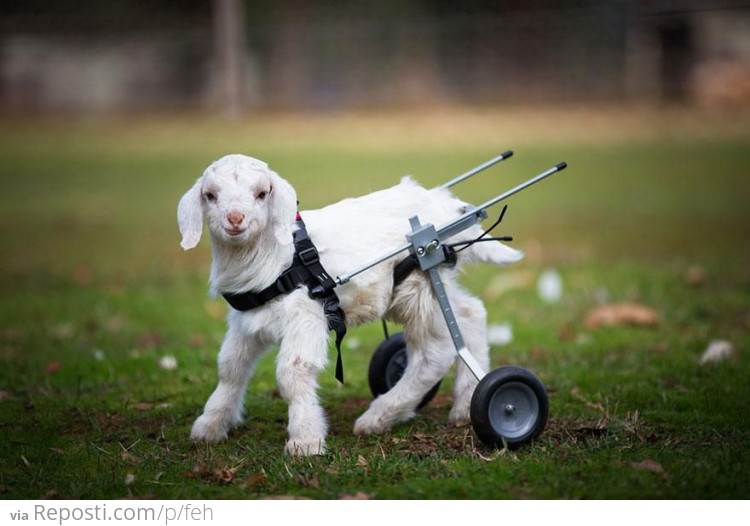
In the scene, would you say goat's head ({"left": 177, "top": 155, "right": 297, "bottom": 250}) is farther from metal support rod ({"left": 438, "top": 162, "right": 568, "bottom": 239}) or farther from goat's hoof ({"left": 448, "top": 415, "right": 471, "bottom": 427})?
goat's hoof ({"left": 448, "top": 415, "right": 471, "bottom": 427})

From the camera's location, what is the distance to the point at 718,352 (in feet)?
21.7

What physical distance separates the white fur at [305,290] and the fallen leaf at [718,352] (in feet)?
6.16

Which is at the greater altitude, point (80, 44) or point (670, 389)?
point (80, 44)

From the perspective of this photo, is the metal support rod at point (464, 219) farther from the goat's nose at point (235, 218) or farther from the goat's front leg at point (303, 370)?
the goat's nose at point (235, 218)

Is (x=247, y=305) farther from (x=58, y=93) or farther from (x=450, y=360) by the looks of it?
(x=58, y=93)

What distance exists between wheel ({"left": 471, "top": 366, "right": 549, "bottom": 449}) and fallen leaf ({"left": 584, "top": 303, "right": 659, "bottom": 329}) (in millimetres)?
3132

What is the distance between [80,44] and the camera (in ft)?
62.5

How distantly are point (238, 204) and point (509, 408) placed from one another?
4.61 ft

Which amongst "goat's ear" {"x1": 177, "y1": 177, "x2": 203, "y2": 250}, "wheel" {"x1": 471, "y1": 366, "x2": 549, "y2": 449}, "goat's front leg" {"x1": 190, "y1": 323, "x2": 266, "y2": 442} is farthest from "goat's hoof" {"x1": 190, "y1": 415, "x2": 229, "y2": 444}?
"wheel" {"x1": 471, "y1": 366, "x2": 549, "y2": 449}

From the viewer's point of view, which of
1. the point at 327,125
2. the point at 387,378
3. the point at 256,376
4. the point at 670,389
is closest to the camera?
the point at 387,378

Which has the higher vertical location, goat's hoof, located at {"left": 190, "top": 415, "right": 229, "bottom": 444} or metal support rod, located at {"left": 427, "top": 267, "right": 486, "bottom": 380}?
metal support rod, located at {"left": 427, "top": 267, "right": 486, "bottom": 380}

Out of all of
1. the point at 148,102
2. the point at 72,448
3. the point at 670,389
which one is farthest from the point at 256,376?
the point at 148,102

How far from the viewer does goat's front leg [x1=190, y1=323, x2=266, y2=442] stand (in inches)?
193

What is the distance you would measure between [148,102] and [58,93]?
161cm
